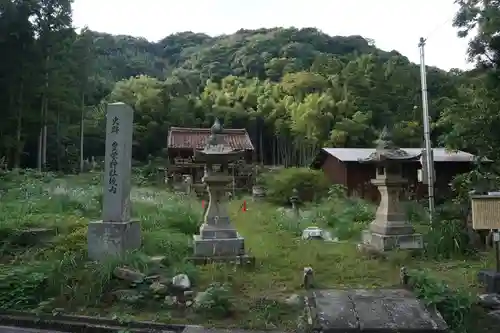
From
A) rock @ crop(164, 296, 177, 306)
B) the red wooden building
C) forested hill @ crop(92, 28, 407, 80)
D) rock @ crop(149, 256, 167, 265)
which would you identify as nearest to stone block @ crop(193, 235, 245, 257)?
rock @ crop(149, 256, 167, 265)

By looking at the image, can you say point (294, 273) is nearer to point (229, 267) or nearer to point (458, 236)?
point (229, 267)

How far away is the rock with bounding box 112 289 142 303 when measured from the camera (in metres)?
5.45

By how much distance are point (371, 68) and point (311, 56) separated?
2040 centimetres

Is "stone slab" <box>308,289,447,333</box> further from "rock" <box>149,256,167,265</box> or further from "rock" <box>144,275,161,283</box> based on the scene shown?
"rock" <box>149,256,167,265</box>

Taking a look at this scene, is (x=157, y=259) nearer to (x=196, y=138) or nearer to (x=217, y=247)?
(x=217, y=247)

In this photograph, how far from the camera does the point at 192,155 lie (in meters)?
27.4

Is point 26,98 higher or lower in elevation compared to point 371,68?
lower

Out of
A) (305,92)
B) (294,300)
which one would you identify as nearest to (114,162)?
(294,300)

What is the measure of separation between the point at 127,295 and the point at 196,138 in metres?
23.6

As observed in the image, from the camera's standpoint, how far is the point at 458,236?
8453 millimetres

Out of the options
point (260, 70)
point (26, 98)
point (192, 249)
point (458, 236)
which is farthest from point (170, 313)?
point (260, 70)

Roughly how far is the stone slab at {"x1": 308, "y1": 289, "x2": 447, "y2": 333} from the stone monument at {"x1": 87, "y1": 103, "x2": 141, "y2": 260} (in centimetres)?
342

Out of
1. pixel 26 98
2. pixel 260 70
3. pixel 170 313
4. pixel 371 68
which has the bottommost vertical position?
pixel 170 313

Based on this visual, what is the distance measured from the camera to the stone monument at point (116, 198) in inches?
272
